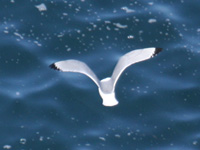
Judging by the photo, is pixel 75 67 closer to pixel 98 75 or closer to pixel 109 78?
pixel 109 78

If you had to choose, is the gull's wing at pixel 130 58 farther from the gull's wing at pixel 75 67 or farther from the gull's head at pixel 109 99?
the gull's wing at pixel 75 67

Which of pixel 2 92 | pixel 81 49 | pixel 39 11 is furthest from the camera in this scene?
pixel 39 11

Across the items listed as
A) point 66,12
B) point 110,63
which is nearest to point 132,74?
point 110,63

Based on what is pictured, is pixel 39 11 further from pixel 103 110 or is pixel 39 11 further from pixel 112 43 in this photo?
pixel 103 110

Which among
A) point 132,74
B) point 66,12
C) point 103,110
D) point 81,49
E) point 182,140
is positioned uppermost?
point 66,12

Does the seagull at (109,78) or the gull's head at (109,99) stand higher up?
the seagull at (109,78)

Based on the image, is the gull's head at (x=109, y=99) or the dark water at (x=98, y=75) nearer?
the dark water at (x=98, y=75)

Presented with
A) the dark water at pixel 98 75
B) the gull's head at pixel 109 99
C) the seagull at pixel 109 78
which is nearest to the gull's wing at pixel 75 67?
the seagull at pixel 109 78
